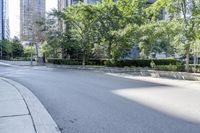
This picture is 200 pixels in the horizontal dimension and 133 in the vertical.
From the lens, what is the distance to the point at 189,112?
344 inches

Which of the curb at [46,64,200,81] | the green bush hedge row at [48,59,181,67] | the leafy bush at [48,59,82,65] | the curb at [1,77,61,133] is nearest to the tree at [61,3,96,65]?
the green bush hedge row at [48,59,181,67]

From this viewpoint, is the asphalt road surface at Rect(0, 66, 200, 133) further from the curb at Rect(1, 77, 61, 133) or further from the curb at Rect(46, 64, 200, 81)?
the curb at Rect(46, 64, 200, 81)

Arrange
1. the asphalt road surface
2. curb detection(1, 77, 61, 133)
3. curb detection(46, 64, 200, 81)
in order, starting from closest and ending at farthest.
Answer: curb detection(1, 77, 61, 133), the asphalt road surface, curb detection(46, 64, 200, 81)

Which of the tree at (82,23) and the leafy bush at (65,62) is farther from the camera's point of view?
the leafy bush at (65,62)

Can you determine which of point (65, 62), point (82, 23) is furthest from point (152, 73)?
point (65, 62)

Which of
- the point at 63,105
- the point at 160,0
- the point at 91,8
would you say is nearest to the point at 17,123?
the point at 63,105

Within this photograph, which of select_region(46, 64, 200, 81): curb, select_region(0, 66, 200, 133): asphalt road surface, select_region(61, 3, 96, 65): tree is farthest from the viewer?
select_region(61, 3, 96, 65): tree

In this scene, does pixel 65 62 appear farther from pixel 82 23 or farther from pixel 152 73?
pixel 152 73

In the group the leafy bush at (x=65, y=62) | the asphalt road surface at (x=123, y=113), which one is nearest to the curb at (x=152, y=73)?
the leafy bush at (x=65, y=62)

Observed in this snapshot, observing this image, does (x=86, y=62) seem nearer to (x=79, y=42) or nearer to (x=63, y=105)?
(x=79, y=42)

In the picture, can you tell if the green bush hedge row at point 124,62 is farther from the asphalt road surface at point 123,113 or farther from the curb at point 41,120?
the curb at point 41,120

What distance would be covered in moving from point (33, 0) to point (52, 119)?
265 feet

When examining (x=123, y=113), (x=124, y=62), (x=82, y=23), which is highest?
(x=82, y=23)

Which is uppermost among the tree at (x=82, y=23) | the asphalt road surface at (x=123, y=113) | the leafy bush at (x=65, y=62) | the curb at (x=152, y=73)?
the tree at (x=82, y=23)
